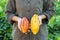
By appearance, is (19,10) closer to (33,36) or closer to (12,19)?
(12,19)

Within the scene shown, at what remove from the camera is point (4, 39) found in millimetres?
3846

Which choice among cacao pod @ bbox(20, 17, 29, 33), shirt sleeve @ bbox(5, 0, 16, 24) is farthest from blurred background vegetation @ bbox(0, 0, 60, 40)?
cacao pod @ bbox(20, 17, 29, 33)

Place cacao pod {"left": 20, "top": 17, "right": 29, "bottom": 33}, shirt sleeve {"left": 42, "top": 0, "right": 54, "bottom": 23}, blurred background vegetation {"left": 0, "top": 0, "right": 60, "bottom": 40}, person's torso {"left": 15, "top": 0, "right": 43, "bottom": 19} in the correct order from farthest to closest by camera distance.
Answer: blurred background vegetation {"left": 0, "top": 0, "right": 60, "bottom": 40} < shirt sleeve {"left": 42, "top": 0, "right": 54, "bottom": 23} < person's torso {"left": 15, "top": 0, "right": 43, "bottom": 19} < cacao pod {"left": 20, "top": 17, "right": 29, "bottom": 33}

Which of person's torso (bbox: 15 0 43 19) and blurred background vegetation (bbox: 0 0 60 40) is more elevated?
person's torso (bbox: 15 0 43 19)

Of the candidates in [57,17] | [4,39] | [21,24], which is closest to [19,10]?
[21,24]

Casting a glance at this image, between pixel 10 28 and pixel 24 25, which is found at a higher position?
pixel 24 25

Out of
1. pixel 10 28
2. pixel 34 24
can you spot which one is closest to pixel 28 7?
pixel 34 24

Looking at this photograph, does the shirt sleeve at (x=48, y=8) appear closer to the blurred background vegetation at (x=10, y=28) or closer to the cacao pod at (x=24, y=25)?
the cacao pod at (x=24, y=25)

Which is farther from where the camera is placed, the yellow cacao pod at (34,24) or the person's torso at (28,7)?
the person's torso at (28,7)

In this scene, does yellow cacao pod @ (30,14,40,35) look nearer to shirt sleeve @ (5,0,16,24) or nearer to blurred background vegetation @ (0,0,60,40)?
shirt sleeve @ (5,0,16,24)

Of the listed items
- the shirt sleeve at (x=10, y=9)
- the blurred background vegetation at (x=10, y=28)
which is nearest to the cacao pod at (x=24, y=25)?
the shirt sleeve at (x=10, y=9)

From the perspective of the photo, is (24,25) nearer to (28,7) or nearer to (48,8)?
(28,7)

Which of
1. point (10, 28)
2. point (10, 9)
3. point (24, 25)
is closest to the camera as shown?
point (24, 25)

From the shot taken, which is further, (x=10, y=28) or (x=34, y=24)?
(x=10, y=28)
